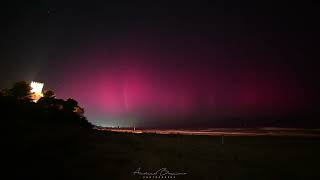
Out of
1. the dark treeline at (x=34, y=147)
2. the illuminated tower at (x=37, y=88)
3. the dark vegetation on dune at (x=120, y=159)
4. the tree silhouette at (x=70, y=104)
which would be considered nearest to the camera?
the dark treeline at (x=34, y=147)

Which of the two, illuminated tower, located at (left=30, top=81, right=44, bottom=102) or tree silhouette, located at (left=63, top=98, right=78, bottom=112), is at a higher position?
illuminated tower, located at (left=30, top=81, right=44, bottom=102)

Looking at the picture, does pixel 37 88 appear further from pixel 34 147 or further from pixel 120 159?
pixel 120 159

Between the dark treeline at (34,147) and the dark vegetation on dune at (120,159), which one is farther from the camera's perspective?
the dark vegetation on dune at (120,159)

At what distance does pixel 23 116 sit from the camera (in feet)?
98.8

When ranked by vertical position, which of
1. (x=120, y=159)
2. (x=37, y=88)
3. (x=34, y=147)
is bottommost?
(x=120, y=159)

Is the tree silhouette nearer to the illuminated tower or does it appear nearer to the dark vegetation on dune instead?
the illuminated tower
